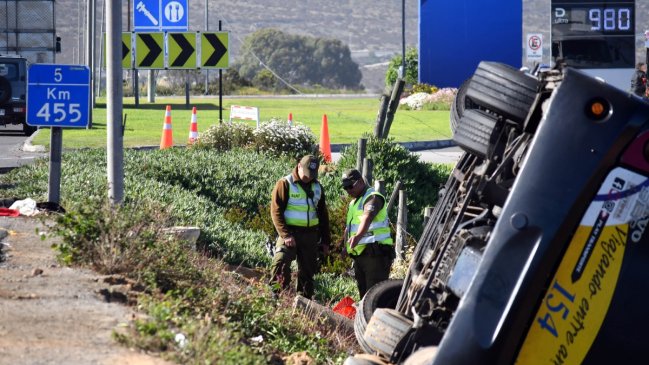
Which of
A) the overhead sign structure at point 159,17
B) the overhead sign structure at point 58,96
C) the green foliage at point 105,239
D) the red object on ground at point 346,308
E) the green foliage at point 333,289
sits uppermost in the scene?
the overhead sign structure at point 159,17

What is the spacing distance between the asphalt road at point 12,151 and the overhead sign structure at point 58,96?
9.76m

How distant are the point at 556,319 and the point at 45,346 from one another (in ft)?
8.49

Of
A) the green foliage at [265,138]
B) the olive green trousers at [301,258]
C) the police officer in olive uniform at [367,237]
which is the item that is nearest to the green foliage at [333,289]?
the olive green trousers at [301,258]

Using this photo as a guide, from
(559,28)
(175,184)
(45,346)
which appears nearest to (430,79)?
(559,28)

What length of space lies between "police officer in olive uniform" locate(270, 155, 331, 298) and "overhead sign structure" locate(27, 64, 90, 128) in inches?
80.0

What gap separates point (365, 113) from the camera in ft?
158

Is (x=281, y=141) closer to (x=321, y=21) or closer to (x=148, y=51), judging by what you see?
(x=148, y=51)

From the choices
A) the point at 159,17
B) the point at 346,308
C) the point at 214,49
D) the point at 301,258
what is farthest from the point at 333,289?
the point at 159,17

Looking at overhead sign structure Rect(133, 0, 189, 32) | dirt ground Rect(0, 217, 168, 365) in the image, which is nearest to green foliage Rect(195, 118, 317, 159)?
overhead sign structure Rect(133, 0, 189, 32)

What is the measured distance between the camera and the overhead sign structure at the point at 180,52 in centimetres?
1792

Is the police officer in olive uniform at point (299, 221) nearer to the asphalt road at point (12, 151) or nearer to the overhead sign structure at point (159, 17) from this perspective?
the overhead sign structure at point (159, 17)

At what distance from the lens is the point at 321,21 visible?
150125 millimetres

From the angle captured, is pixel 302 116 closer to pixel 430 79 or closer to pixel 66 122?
pixel 430 79

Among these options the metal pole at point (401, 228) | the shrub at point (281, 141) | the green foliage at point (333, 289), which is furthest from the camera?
the shrub at point (281, 141)
